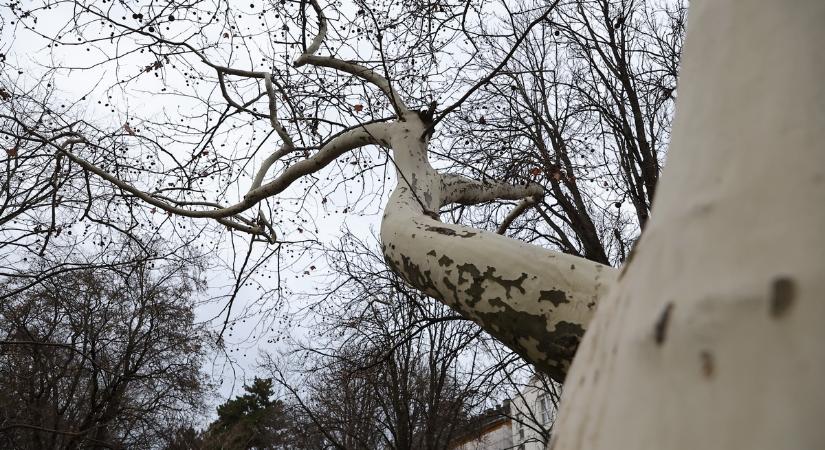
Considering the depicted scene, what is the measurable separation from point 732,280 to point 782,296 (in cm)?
4

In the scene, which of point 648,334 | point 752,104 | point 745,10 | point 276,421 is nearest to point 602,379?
point 648,334

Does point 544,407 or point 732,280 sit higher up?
point 544,407

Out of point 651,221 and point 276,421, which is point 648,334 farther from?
point 276,421

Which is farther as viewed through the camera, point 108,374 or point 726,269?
point 108,374

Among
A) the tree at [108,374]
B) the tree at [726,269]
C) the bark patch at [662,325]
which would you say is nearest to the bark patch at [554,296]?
the tree at [726,269]

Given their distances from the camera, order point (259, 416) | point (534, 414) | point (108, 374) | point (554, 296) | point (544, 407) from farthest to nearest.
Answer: point (259, 416) → point (544, 407) → point (108, 374) → point (534, 414) → point (554, 296)

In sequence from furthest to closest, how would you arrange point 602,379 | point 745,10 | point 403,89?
point 403,89, point 745,10, point 602,379

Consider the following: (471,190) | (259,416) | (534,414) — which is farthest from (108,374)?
(259,416)

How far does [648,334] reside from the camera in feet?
1.38

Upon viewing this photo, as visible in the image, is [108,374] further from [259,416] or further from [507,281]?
[259,416]

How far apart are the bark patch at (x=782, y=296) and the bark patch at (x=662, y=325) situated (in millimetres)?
74

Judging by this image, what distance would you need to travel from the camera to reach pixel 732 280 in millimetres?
393

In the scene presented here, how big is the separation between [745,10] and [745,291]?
40cm

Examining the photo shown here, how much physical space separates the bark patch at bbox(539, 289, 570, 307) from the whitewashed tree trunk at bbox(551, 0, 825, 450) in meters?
0.82
